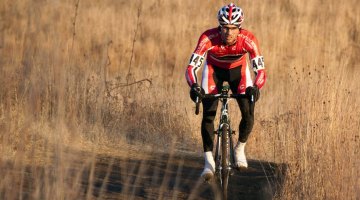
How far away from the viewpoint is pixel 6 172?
6.64 m

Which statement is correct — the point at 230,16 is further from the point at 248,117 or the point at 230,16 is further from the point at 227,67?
the point at 248,117

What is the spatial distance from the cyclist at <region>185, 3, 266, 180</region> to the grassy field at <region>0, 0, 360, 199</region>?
413mm

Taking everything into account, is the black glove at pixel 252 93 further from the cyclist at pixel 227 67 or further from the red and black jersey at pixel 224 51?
the red and black jersey at pixel 224 51

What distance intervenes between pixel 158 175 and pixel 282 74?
343 inches

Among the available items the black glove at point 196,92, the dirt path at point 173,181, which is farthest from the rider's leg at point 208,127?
the black glove at point 196,92

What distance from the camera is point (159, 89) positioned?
582 inches

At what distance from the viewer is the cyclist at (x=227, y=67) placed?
9445 mm

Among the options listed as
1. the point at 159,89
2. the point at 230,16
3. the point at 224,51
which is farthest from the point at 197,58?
the point at 159,89

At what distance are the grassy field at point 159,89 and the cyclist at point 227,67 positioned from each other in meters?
0.41

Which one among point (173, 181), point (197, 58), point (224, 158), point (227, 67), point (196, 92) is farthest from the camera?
point (227, 67)

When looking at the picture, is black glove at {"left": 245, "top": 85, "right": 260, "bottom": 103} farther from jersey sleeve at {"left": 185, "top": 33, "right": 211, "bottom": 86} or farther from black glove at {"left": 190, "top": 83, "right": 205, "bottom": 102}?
jersey sleeve at {"left": 185, "top": 33, "right": 211, "bottom": 86}

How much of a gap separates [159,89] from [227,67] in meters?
4.65

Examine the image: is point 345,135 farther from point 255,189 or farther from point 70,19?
point 70,19

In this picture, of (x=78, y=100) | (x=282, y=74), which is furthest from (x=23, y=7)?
(x=78, y=100)
